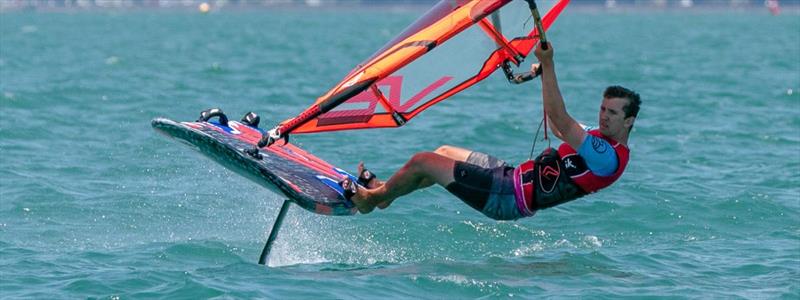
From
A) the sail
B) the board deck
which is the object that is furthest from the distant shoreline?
the board deck

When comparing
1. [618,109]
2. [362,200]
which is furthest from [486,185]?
[618,109]

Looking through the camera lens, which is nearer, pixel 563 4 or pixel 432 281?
pixel 432 281

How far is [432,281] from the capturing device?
7887 millimetres

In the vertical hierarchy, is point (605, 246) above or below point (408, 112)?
below

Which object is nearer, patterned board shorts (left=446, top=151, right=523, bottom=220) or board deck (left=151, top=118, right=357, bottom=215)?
patterned board shorts (left=446, top=151, right=523, bottom=220)

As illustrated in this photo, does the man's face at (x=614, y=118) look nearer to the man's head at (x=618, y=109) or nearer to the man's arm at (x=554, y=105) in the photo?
the man's head at (x=618, y=109)

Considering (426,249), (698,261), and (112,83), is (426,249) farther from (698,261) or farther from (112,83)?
(112,83)

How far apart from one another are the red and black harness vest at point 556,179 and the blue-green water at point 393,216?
52 cm

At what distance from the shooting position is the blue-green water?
798cm

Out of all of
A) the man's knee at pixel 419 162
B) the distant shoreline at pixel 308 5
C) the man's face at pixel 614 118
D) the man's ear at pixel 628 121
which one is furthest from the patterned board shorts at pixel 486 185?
the distant shoreline at pixel 308 5

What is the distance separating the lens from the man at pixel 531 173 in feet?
25.3

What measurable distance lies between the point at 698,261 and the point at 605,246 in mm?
710

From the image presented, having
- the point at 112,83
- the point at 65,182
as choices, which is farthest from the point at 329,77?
the point at 65,182

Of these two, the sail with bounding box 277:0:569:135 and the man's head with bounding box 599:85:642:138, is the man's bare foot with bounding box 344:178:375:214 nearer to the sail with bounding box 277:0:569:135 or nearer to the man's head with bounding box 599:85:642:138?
the sail with bounding box 277:0:569:135
